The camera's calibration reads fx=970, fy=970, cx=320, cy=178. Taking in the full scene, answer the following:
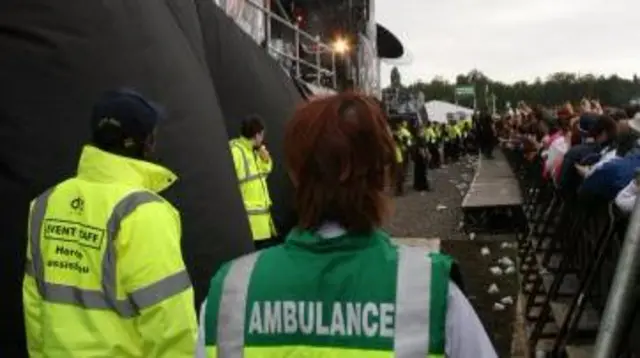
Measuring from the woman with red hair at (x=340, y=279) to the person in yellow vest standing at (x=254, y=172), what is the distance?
17.2ft

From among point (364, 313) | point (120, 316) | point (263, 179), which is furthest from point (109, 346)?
point (263, 179)

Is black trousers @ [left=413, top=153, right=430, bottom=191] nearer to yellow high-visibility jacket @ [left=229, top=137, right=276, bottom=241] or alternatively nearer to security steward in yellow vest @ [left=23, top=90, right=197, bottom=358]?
yellow high-visibility jacket @ [left=229, top=137, right=276, bottom=241]

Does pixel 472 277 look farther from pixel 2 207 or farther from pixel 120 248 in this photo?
pixel 120 248

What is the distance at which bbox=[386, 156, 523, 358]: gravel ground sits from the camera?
27.4ft

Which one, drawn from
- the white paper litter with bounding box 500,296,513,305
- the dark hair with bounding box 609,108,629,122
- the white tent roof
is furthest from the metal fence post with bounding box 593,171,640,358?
the white tent roof

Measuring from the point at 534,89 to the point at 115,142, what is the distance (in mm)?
66790

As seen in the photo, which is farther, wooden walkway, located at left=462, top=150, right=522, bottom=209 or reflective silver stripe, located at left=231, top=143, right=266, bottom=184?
wooden walkway, located at left=462, top=150, right=522, bottom=209

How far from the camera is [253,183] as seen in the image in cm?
726

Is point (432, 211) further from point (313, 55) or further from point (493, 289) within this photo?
point (493, 289)

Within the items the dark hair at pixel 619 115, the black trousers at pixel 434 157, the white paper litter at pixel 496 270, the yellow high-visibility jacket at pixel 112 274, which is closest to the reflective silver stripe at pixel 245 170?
the dark hair at pixel 619 115

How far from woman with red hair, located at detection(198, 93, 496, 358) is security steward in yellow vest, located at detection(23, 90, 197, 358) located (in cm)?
93

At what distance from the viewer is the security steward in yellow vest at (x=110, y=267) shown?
9.16ft

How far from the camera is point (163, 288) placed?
2.80 m

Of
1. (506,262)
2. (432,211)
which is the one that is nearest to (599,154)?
A: (506,262)
